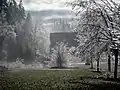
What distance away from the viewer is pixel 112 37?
23.5m

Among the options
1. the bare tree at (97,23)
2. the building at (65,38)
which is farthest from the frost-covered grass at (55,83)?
the building at (65,38)

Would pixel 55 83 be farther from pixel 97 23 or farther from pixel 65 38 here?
pixel 65 38

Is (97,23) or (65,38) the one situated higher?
(65,38)

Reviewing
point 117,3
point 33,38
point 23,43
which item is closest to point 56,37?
point 33,38

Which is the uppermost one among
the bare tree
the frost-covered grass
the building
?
the building

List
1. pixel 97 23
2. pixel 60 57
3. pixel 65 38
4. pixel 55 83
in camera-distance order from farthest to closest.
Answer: pixel 65 38, pixel 60 57, pixel 97 23, pixel 55 83

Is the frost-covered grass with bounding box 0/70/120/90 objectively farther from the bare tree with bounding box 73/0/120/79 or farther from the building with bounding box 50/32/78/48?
the building with bounding box 50/32/78/48

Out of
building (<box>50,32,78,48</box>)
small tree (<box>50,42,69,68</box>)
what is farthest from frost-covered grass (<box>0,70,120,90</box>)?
building (<box>50,32,78,48</box>)

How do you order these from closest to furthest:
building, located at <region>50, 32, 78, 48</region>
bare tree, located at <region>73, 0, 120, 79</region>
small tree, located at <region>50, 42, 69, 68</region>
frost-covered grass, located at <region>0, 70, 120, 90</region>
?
frost-covered grass, located at <region>0, 70, 120, 90</region>, bare tree, located at <region>73, 0, 120, 79</region>, small tree, located at <region>50, 42, 69, 68</region>, building, located at <region>50, 32, 78, 48</region>

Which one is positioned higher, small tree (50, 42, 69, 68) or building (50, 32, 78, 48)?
building (50, 32, 78, 48)

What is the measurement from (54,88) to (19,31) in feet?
277

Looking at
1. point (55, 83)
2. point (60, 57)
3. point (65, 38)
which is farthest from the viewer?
point (65, 38)

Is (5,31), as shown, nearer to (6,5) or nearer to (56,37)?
(6,5)

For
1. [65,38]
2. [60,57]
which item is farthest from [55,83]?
[65,38]
